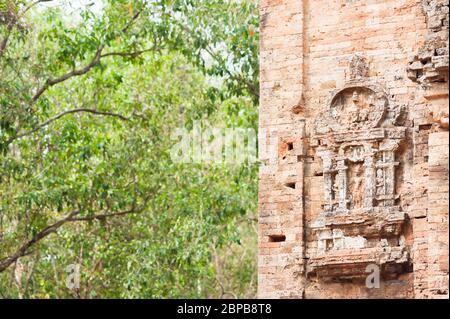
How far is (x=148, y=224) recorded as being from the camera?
29.1 m

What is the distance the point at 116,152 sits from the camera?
27.0 m

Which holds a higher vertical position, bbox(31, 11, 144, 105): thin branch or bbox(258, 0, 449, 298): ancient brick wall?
bbox(31, 11, 144, 105): thin branch

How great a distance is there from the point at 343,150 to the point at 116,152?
27.9ft

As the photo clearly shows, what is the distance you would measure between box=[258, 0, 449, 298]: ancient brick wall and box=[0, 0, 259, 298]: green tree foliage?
5.73 meters

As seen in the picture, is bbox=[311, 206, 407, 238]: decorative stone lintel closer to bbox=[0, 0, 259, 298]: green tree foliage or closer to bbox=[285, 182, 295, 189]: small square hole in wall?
bbox=[285, 182, 295, 189]: small square hole in wall

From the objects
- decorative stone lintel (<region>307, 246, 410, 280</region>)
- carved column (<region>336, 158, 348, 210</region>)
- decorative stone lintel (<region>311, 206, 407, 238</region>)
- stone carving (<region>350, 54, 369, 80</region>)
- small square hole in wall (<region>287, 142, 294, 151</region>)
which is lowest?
decorative stone lintel (<region>307, 246, 410, 280</region>)

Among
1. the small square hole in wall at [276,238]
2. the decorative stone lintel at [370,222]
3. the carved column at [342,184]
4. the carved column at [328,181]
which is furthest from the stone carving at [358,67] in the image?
the small square hole in wall at [276,238]

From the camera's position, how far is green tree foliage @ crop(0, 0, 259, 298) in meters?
25.1

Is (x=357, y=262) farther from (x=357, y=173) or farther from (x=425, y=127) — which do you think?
(x=425, y=127)

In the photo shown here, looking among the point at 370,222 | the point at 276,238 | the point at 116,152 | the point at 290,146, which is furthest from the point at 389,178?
the point at 116,152

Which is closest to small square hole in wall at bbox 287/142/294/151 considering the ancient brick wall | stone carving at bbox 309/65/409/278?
the ancient brick wall
